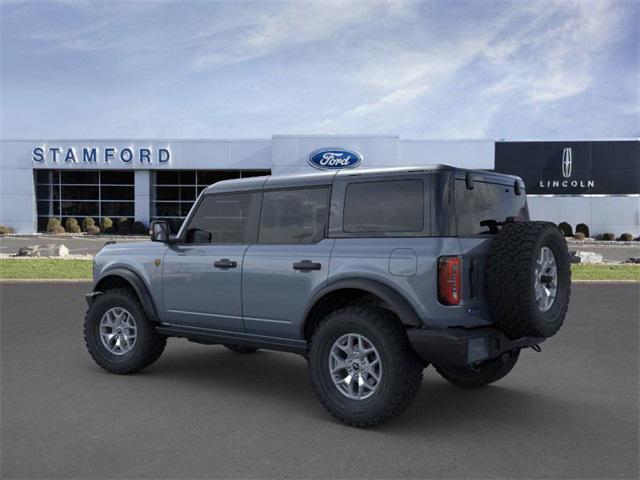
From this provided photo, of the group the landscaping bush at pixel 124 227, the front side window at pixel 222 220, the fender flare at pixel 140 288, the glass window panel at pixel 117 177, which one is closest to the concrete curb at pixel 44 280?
the fender flare at pixel 140 288

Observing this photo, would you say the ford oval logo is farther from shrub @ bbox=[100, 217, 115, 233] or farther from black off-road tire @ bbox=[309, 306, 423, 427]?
black off-road tire @ bbox=[309, 306, 423, 427]

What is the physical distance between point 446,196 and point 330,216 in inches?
41.6

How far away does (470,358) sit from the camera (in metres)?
4.84

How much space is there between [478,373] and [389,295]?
1835 millimetres

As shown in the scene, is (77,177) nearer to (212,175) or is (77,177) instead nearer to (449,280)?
(212,175)

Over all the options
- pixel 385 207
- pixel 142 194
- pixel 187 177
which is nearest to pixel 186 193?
pixel 187 177

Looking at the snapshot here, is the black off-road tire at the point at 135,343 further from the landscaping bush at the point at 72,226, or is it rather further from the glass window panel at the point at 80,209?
the glass window panel at the point at 80,209

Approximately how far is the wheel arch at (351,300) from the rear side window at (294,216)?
1.69 ft

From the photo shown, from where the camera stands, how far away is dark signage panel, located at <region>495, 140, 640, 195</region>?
42562 mm

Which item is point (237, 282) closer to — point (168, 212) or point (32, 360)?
point (32, 360)

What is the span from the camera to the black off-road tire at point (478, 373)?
6.14m

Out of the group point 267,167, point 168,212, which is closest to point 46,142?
point 168,212

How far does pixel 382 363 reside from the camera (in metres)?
4.96

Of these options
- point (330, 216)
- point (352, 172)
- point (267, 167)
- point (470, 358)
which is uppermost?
point (267, 167)
